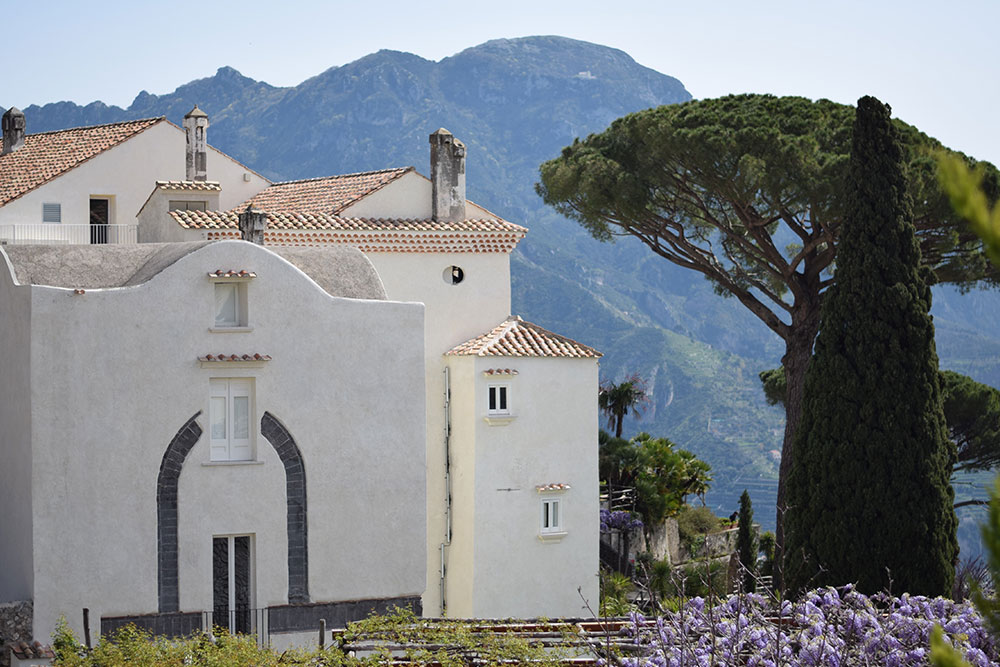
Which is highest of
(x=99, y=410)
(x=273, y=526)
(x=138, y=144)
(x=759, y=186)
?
(x=138, y=144)

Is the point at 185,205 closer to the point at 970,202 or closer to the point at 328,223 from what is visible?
the point at 328,223

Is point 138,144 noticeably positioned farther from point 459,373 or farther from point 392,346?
point 392,346

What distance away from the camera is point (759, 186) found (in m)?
37.0

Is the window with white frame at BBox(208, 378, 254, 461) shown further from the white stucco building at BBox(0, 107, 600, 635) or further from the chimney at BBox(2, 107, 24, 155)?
the chimney at BBox(2, 107, 24, 155)

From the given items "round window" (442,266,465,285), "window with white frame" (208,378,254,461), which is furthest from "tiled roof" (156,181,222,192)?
"window with white frame" (208,378,254,461)

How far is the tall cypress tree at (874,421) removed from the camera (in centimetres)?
2505

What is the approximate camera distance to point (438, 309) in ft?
105

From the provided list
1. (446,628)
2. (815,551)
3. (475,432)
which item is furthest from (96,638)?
(815,551)

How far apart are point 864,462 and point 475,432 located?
353 inches

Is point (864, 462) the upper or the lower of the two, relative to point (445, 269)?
lower

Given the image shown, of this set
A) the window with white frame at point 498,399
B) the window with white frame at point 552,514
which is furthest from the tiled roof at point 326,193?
the window with white frame at point 552,514

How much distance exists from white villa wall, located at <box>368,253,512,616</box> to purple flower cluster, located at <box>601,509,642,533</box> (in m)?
7.49

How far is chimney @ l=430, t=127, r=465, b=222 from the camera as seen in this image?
108 ft

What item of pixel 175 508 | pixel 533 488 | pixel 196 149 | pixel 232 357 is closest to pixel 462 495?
pixel 533 488
